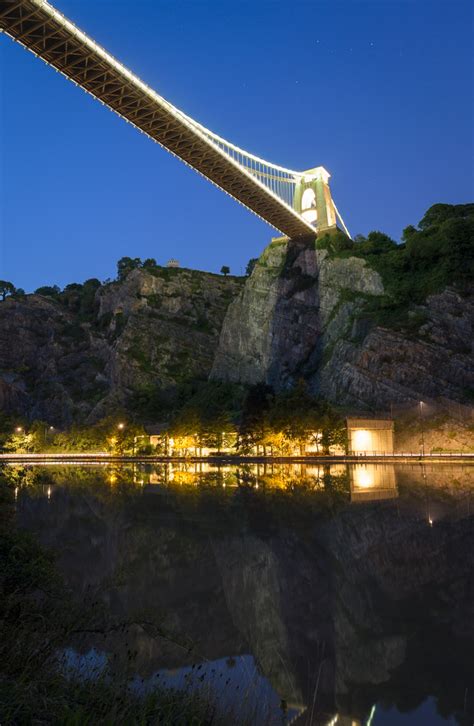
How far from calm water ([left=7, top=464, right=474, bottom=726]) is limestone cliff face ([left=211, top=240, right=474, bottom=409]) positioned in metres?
46.6

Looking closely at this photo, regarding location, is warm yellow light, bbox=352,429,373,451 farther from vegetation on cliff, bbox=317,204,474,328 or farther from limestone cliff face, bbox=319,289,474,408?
vegetation on cliff, bbox=317,204,474,328

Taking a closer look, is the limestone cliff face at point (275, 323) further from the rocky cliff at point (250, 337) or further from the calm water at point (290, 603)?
the calm water at point (290, 603)

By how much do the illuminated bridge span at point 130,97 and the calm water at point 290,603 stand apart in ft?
130

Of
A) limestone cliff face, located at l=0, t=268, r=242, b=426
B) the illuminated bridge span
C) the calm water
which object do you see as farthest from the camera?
limestone cliff face, located at l=0, t=268, r=242, b=426

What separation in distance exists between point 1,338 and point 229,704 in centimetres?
13553

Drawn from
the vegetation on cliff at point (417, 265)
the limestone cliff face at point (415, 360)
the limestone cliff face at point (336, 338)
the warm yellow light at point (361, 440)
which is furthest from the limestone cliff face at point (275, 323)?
the warm yellow light at point (361, 440)

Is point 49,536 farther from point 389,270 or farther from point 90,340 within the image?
point 90,340

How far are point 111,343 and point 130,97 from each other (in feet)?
233

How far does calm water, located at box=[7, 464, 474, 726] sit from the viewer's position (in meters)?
5.73

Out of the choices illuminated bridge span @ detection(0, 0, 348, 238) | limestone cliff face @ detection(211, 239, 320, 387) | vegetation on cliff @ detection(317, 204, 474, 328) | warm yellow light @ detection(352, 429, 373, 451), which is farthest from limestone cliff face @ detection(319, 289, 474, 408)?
illuminated bridge span @ detection(0, 0, 348, 238)

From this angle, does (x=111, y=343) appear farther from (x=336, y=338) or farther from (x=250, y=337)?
(x=336, y=338)

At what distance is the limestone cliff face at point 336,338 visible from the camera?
62.9 metres

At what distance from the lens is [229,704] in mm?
5348

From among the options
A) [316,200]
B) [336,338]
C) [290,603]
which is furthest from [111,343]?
[290,603]
